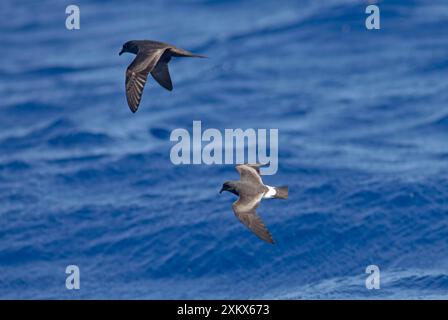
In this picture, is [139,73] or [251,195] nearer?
[251,195]

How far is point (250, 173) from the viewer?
56.4 feet

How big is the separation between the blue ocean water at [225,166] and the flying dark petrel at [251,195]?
4.17 m

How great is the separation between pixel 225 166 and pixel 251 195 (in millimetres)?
10650

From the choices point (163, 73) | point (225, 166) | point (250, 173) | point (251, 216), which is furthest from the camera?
point (225, 166)

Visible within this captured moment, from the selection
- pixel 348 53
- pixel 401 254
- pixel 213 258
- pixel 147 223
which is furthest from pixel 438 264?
pixel 348 53

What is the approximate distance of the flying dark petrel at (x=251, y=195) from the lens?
14843mm

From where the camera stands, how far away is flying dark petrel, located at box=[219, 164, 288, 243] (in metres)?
14.8

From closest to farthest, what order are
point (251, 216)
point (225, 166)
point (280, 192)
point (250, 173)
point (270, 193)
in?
point (251, 216) < point (270, 193) < point (280, 192) < point (250, 173) < point (225, 166)

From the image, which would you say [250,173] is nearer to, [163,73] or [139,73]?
[163,73]

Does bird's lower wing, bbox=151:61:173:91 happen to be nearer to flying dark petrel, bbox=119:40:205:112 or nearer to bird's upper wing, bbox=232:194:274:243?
flying dark petrel, bbox=119:40:205:112

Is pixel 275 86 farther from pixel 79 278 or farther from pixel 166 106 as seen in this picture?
pixel 79 278

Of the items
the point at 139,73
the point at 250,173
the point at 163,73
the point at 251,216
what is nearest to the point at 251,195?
the point at 251,216

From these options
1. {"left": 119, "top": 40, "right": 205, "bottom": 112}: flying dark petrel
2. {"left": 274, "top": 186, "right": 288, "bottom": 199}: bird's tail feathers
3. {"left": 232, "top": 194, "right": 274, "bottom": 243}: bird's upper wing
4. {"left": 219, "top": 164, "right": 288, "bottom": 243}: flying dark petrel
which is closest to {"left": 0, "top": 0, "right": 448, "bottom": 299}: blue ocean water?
{"left": 219, "top": 164, "right": 288, "bottom": 243}: flying dark petrel

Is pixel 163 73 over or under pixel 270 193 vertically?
over
